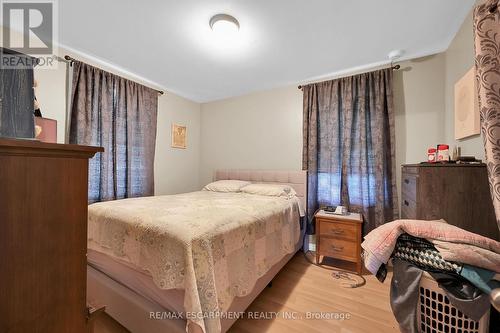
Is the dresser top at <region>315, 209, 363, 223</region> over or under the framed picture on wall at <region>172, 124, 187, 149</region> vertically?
under

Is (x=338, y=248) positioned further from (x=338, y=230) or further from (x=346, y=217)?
(x=346, y=217)

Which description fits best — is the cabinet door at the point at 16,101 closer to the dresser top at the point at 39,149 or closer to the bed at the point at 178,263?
the dresser top at the point at 39,149

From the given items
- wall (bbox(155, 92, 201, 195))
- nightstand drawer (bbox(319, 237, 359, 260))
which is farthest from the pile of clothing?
wall (bbox(155, 92, 201, 195))

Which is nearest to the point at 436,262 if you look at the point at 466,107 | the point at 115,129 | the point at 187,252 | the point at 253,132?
the point at 187,252

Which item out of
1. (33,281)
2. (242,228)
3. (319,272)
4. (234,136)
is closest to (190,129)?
(234,136)

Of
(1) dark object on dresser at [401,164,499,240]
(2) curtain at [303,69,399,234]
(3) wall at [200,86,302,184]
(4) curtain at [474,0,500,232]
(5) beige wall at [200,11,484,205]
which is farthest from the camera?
(3) wall at [200,86,302,184]

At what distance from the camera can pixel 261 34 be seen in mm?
2006

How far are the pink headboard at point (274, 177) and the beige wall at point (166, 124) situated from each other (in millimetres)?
649

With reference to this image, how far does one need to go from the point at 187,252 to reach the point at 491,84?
178 cm

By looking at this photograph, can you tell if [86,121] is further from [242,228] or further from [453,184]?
[453,184]

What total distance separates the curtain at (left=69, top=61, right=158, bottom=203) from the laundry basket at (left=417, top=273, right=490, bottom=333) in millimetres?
3150

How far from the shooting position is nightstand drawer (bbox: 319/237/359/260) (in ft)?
7.56

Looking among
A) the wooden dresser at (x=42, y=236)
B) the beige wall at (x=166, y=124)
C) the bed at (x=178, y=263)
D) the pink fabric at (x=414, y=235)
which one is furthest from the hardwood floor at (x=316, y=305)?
the beige wall at (x=166, y=124)

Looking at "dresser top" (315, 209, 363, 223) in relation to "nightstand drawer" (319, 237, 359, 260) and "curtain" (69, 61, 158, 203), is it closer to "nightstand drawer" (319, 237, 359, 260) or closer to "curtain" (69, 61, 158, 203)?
"nightstand drawer" (319, 237, 359, 260)
